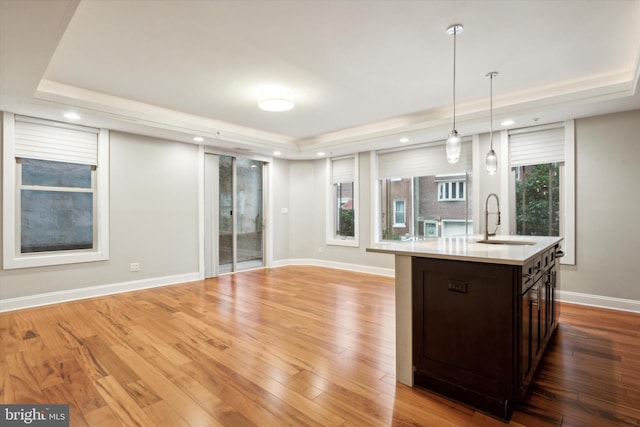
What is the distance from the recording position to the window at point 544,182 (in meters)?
4.19

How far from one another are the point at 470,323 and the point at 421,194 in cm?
406

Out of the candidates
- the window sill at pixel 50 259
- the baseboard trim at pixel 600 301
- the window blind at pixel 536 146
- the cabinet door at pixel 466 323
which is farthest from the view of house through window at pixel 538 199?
the window sill at pixel 50 259

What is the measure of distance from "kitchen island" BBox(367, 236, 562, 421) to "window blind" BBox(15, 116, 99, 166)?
4.46m

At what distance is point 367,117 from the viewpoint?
4977 mm

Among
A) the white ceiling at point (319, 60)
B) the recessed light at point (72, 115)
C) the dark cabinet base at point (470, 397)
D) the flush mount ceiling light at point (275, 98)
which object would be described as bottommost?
the dark cabinet base at point (470, 397)

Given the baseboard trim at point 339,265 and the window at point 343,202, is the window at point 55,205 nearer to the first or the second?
the baseboard trim at point 339,265

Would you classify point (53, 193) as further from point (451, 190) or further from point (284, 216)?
point (451, 190)

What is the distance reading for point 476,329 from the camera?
1896 mm

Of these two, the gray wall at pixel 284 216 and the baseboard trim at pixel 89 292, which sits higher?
the gray wall at pixel 284 216

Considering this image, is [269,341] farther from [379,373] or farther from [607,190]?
[607,190]

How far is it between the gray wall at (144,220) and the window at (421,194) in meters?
3.46

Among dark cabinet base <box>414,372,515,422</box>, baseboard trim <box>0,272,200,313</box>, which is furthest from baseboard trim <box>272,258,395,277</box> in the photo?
dark cabinet base <box>414,372,515,422</box>

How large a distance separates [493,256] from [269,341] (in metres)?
2.05

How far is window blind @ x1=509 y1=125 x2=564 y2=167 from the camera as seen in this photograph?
14.1ft
